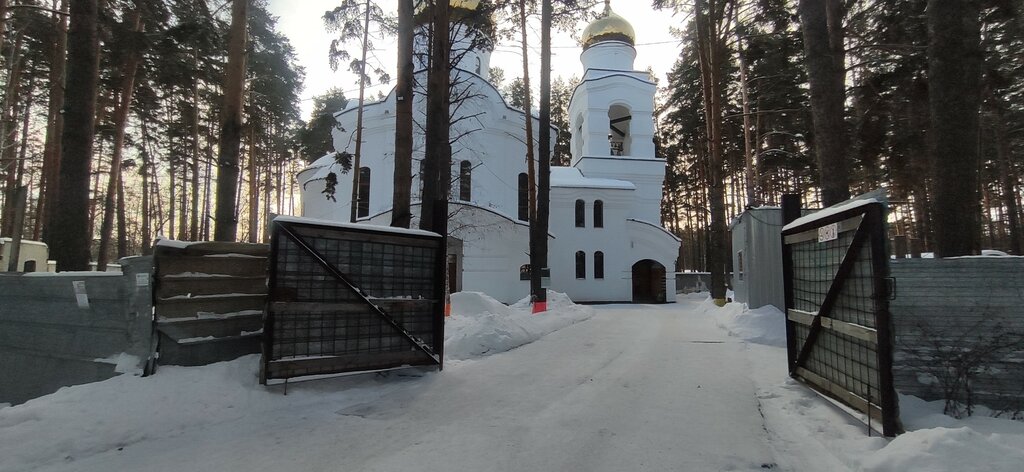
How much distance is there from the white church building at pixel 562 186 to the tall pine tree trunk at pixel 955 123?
45.1 feet

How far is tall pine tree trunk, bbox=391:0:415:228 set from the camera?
8609mm

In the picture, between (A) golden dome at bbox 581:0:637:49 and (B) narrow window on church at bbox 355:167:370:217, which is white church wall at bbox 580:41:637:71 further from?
(B) narrow window on church at bbox 355:167:370:217

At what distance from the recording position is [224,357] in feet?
17.3

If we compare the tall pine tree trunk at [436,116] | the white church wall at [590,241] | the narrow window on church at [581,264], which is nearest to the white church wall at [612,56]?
the white church wall at [590,241]

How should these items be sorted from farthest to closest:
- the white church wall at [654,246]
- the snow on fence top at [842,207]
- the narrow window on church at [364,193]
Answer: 1. the white church wall at [654,246]
2. the narrow window on church at [364,193]
3. the snow on fence top at [842,207]

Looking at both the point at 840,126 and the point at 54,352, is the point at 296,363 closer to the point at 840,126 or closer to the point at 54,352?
the point at 54,352

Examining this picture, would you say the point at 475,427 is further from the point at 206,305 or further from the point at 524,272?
the point at 524,272

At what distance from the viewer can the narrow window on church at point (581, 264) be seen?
26859 mm

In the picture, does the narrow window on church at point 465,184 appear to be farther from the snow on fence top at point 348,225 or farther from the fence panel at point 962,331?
the fence panel at point 962,331

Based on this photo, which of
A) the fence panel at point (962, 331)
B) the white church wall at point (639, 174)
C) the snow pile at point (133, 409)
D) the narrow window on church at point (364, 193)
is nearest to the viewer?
the snow pile at point (133, 409)

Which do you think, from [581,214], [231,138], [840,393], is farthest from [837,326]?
[581,214]

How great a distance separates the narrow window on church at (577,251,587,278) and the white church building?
0.06m

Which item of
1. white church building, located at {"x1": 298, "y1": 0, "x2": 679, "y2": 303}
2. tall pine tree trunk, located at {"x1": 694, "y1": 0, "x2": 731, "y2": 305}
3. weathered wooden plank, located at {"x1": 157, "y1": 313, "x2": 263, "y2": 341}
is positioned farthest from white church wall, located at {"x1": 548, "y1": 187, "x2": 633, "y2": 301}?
weathered wooden plank, located at {"x1": 157, "y1": 313, "x2": 263, "y2": 341}

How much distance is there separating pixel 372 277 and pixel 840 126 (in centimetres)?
819
